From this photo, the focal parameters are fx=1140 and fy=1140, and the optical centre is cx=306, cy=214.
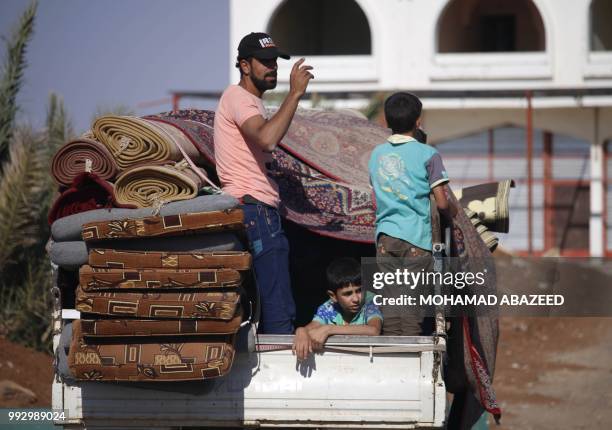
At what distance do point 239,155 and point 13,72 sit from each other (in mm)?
6690

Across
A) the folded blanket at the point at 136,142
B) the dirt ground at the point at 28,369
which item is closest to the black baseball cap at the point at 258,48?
the folded blanket at the point at 136,142

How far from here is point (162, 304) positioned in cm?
468

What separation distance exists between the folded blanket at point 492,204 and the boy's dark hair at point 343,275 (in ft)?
4.11

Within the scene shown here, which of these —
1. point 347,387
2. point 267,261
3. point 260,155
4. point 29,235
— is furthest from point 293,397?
point 29,235

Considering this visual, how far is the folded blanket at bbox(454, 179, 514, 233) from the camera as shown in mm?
6367

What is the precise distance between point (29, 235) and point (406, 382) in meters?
6.94

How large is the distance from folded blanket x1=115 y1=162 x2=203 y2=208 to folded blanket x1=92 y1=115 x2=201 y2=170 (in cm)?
14

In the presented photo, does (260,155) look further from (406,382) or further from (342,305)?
(406,382)

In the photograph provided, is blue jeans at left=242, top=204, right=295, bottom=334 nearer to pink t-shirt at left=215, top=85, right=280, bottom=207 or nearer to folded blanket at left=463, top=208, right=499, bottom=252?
pink t-shirt at left=215, top=85, right=280, bottom=207

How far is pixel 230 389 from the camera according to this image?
4.78 m

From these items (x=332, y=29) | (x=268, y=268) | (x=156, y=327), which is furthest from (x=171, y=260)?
(x=332, y=29)

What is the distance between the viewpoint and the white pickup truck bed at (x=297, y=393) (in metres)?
4.69

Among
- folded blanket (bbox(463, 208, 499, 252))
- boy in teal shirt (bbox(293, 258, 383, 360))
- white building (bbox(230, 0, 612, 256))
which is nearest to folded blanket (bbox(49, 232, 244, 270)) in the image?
boy in teal shirt (bbox(293, 258, 383, 360))

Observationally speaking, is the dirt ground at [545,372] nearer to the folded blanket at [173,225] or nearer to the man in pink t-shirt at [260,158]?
the man in pink t-shirt at [260,158]
